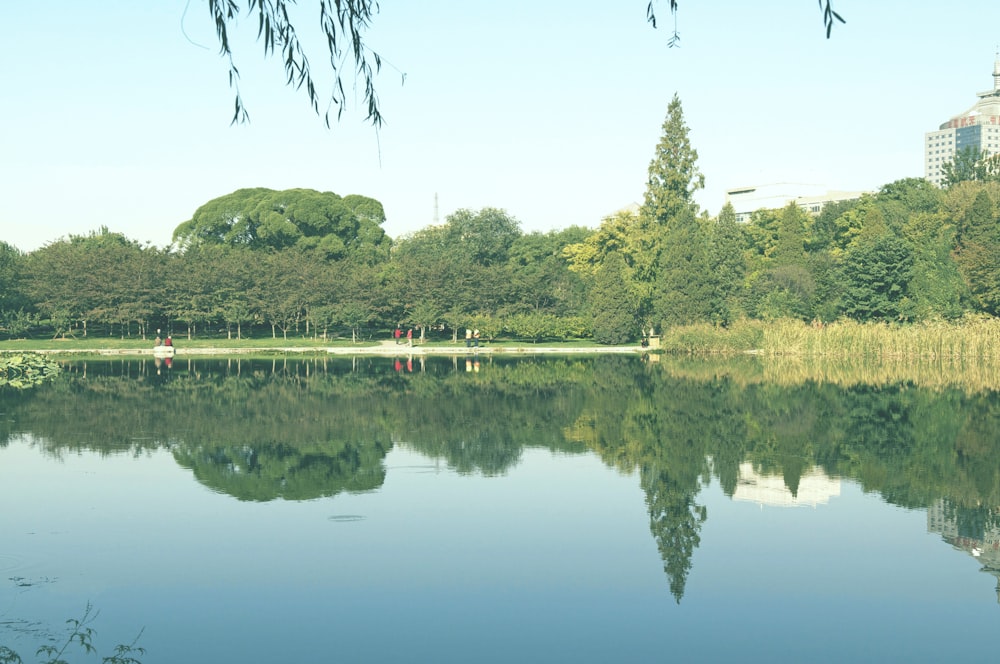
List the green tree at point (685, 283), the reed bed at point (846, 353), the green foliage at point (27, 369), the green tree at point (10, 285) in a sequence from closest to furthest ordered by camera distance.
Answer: the reed bed at point (846, 353) → the green foliage at point (27, 369) → the green tree at point (685, 283) → the green tree at point (10, 285)

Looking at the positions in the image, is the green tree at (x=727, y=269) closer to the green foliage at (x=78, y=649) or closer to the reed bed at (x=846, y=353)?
the reed bed at (x=846, y=353)

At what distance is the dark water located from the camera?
9.46 meters

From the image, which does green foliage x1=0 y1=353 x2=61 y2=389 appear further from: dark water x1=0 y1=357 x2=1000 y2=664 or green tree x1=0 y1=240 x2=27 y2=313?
green tree x1=0 y1=240 x2=27 y2=313

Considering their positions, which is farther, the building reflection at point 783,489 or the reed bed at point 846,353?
the reed bed at point 846,353

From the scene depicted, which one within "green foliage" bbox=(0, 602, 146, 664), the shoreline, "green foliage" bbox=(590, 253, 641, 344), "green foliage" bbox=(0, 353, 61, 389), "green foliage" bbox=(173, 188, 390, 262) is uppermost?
"green foliage" bbox=(173, 188, 390, 262)

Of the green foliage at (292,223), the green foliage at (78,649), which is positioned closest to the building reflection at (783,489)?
the green foliage at (78,649)

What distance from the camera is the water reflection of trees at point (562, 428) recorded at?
1678 centimetres

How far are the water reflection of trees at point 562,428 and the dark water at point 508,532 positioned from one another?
0.41 feet

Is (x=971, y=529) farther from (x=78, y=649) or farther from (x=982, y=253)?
(x=982, y=253)

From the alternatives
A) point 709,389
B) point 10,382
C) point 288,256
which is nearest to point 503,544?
point 709,389

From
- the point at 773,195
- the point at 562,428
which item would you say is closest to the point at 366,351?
the point at 562,428

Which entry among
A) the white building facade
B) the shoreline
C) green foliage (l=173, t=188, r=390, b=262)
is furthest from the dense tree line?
the white building facade

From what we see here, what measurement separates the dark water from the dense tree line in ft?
94.0

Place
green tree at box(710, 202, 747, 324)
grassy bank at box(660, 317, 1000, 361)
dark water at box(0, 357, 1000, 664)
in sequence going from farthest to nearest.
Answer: green tree at box(710, 202, 747, 324) → grassy bank at box(660, 317, 1000, 361) → dark water at box(0, 357, 1000, 664)
